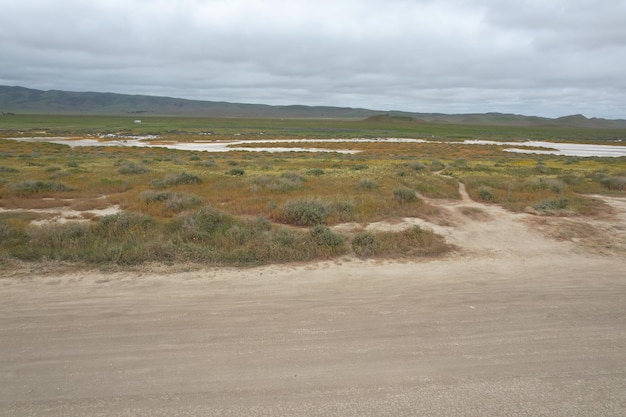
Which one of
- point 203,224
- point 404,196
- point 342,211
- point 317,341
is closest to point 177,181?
point 203,224

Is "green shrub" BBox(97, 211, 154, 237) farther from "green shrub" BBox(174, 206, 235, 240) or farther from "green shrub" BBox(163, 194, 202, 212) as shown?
"green shrub" BBox(163, 194, 202, 212)

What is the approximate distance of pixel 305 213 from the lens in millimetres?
11180

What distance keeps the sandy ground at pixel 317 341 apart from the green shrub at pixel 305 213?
326 centimetres

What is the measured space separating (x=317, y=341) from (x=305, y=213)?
255 inches

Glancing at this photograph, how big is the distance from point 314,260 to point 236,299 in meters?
2.35

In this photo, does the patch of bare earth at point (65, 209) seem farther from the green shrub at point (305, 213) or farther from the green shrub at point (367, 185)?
the green shrub at point (367, 185)

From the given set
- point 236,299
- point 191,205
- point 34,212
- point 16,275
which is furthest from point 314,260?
point 34,212

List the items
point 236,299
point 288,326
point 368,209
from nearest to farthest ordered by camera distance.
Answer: point 288,326, point 236,299, point 368,209

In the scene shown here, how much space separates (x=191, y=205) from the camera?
13.1 meters

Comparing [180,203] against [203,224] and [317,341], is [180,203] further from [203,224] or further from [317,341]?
[317,341]

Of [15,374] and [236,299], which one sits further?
[236,299]

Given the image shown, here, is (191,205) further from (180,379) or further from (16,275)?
(180,379)

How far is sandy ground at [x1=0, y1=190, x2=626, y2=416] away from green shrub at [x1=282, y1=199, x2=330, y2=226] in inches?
129

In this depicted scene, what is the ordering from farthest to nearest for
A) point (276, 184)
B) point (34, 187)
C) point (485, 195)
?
point (276, 184), point (34, 187), point (485, 195)
